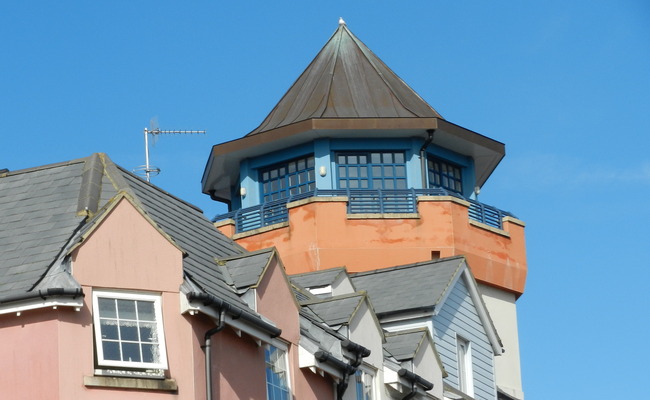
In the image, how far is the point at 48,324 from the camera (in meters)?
25.0

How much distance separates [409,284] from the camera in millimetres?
39438

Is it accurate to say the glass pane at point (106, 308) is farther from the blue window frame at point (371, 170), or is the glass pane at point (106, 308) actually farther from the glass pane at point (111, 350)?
the blue window frame at point (371, 170)

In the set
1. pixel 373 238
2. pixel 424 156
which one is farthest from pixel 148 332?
pixel 424 156

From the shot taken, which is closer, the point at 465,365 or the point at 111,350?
the point at 111,350

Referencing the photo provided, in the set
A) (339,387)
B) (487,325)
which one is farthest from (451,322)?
(339,387)

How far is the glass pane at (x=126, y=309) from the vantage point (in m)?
25.6

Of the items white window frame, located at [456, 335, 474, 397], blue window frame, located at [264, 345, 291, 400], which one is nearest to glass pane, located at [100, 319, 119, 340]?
blue window frame, located at [264, 345, 291, 400]

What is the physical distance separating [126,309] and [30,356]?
153cm

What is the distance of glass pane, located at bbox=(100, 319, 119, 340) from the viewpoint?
25.3m

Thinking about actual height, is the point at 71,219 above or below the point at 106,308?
above

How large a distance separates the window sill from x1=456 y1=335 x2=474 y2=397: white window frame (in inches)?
540

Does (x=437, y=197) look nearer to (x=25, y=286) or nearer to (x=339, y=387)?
(x=339, y=387)

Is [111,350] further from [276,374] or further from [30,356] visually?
[276,374]

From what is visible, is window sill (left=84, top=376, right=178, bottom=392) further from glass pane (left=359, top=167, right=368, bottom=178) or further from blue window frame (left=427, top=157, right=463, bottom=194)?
blue window frame (left=427, top=157, right=463, bottom=194)
